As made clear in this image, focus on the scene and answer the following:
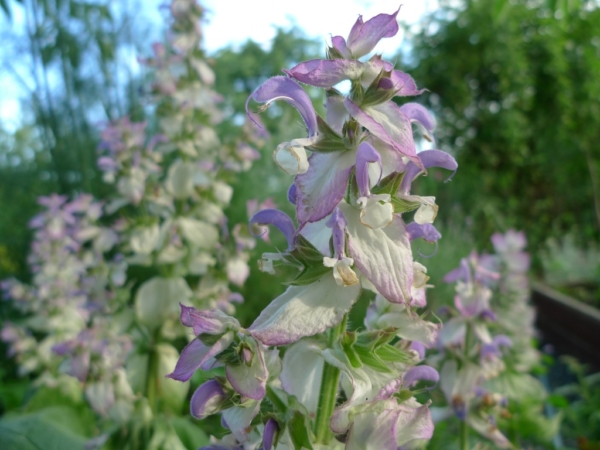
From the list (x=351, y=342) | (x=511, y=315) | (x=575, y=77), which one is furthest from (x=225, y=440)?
(x=575, y=77)

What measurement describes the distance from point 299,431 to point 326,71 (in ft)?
1.14

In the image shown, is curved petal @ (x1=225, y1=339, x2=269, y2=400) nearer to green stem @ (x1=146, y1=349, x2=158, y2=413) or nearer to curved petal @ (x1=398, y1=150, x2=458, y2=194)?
curved petal @ (x1=398, y1=150, x2=458, y2=194)

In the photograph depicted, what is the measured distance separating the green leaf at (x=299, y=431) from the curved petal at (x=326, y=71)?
0.32 metres

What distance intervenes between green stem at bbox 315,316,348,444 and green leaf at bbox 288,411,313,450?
39 mm

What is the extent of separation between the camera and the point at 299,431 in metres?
0.50

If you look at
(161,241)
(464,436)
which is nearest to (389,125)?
(464,436)

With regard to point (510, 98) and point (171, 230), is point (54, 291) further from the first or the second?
point (510, 98)

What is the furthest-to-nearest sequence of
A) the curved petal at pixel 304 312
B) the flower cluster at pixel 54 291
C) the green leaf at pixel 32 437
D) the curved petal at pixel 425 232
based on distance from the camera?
the flower cluster at pixel 54 291
the green leaf at pixel 32 437
the curved petal at pixel 425 232
the curved petal at pixel 304 312

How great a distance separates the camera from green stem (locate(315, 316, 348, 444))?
534 mm

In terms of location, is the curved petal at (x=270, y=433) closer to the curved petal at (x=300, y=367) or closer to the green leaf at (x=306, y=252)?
the curved petal at (x=300, y=367)

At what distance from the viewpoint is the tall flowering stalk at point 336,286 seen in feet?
1.55

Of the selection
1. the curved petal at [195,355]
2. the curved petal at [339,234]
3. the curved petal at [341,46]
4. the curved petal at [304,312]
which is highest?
the curved petal at [341,46]

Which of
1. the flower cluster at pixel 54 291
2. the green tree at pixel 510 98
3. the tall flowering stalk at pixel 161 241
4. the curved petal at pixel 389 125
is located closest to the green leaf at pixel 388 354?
the curved petal at pixel 389 125

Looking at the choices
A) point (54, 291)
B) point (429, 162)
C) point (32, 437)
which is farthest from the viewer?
point (54, 291)
